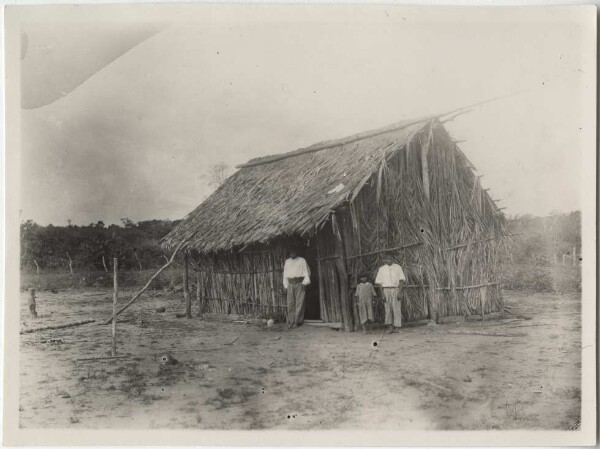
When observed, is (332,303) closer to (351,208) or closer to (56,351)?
(351,208)

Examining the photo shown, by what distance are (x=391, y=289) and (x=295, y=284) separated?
1.31 m

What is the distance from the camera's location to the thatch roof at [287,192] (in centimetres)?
802

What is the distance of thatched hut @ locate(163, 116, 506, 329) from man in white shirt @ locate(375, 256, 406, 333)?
0.73ft

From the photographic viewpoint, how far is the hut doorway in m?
8.88

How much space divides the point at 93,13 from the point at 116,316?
3476 millimetres

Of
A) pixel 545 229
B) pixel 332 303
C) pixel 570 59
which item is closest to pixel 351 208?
pixel 332 303

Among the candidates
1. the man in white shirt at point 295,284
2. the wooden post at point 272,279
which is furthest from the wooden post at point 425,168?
the wooden post at point 272,279

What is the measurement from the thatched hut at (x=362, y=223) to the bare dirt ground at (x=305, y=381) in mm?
1329

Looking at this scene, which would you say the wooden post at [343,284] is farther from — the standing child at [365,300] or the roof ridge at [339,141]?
the roof ridge at [339,141]

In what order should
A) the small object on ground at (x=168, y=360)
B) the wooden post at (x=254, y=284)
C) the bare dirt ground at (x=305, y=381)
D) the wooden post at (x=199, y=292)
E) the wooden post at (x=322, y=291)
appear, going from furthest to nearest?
the wooden post at (x=199, y=292)
the wooden post at (x=254, y=284)
the wooden post at (x=322, y=291)
the small object on ground at (x=168, y=360)
the bare dirt ground at (x=305, y=381)

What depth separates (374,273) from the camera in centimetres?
849

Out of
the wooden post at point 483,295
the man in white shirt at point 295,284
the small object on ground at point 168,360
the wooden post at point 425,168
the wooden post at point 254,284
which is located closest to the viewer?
the small object on ground at point 168,360

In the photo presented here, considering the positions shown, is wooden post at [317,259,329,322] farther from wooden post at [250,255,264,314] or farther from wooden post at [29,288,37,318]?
wooden post at [29,288,37,318]

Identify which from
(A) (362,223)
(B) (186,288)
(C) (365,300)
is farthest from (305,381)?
(B) (186,288)
